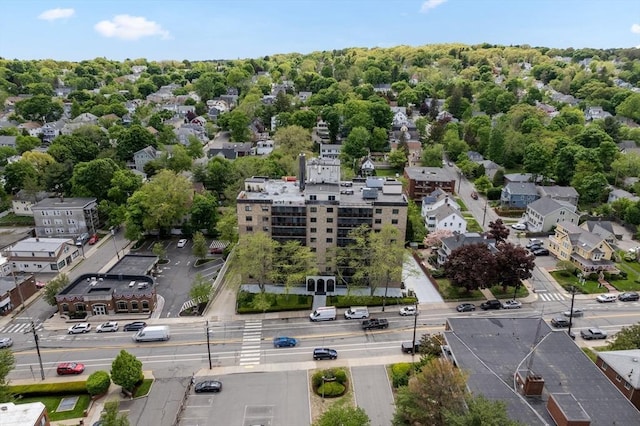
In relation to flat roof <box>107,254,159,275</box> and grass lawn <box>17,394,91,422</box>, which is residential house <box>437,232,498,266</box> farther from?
grass lawn <box>17,394,91,422</box>

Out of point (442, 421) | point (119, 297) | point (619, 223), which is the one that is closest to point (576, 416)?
point (442, 421)

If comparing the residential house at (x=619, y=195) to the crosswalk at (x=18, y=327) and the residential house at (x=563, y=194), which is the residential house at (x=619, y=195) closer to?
the residential house at (x=563, y=194)

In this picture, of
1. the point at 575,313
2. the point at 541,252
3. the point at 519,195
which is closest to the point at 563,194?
the point at 519,195

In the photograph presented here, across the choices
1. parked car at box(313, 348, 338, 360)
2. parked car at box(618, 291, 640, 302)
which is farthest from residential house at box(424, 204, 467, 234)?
parked car at box(313, 348, 338, 360)

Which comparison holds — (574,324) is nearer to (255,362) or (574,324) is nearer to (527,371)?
(527,371)

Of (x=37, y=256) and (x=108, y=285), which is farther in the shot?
(x=37, y=256)

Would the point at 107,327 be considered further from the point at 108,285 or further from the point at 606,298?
the point at 606,298
